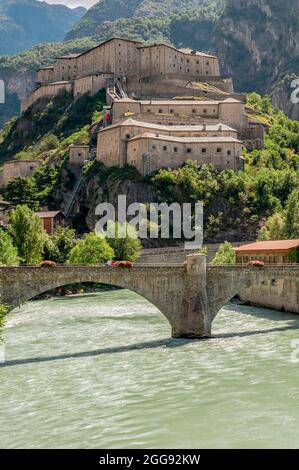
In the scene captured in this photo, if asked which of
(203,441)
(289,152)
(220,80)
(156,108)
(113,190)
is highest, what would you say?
(220,80)

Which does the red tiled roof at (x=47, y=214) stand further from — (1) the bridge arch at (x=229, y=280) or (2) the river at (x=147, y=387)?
(1) the bridge arch at (x=229, y=280)

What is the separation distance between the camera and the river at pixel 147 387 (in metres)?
26.3

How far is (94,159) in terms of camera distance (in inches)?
5027

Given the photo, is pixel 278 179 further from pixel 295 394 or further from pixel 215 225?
pixel 295 394

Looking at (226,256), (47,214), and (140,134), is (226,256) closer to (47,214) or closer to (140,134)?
(140,134)

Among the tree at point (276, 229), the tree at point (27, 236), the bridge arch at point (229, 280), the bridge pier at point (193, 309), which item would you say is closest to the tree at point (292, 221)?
the tree at point (276, 229)

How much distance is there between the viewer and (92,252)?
87250 millimetres

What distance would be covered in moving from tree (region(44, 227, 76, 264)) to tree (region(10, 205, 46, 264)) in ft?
13.0

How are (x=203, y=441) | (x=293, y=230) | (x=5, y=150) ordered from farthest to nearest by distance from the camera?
(x=5, y=150) < (x=293, y=230) < (x=203, y=441)

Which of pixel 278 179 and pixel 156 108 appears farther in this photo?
pixel 156 108

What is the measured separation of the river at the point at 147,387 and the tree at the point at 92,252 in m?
32.3

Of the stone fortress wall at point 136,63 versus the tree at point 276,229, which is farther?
the stone fortress wall at point 136,63

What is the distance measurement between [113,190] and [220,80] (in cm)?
5461
